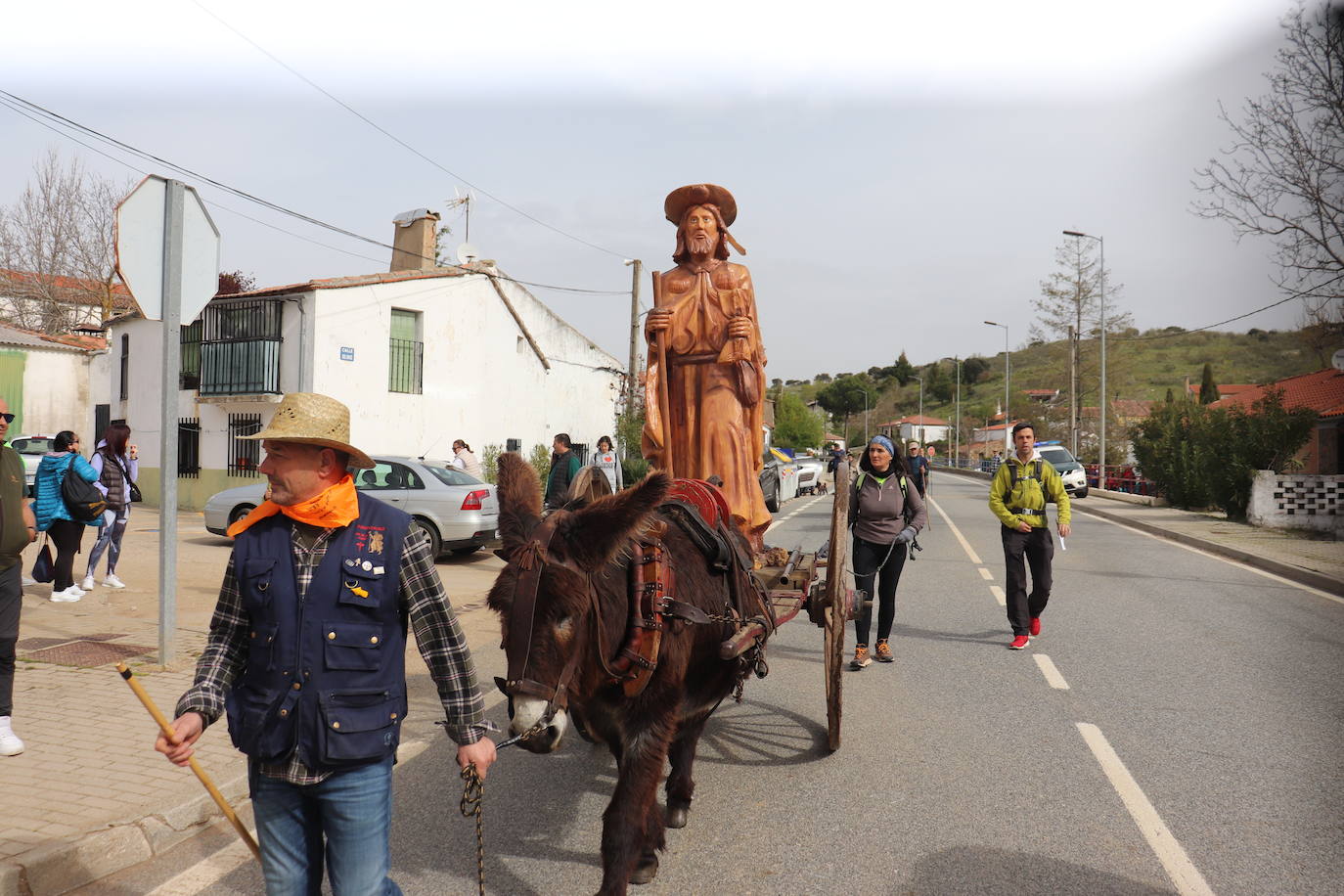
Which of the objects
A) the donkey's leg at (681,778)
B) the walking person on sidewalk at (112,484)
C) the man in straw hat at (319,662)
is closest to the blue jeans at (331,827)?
the man in straw hat at (319,662)

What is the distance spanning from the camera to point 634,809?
328 cm

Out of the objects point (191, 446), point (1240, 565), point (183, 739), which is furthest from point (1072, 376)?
point (183, 739)

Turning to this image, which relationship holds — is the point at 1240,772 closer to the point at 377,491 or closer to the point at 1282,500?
the point at 377,491

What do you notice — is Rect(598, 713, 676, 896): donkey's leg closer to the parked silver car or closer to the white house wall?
the parked silver car

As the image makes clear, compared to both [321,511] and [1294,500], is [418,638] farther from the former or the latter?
[1294,500]

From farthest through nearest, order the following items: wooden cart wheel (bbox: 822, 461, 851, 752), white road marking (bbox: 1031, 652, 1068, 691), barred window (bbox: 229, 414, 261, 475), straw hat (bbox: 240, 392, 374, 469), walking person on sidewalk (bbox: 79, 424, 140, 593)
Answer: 1. barred window (bbox: 229, 414, 261, 475)
2. walking person on sidewalk (bbox: 79, 424, 140, 593)
3. white road marking (bbox: 1031, 652, 1068, 691)
4. wooden cart wheel (bbox: 822, 461, 851, 752)
5. straw hat (bbox: 240, 392, 374, 469)

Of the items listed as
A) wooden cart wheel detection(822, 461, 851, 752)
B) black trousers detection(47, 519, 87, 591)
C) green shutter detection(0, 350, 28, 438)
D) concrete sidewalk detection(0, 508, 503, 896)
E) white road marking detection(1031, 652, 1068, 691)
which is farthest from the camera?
green shutter detection(0, 350, 28, 438)

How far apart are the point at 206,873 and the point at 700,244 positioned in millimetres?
4398

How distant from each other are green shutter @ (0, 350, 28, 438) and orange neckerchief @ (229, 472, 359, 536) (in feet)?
105

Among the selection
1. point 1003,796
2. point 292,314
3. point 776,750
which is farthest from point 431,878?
point 292,314

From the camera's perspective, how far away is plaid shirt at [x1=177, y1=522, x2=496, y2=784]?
257cm

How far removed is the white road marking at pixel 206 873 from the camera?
3.57 m

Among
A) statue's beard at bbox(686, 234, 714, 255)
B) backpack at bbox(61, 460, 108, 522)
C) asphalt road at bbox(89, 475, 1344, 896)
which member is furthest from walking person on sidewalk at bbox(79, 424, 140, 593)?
statue's beard at bbox(686, 234, 714, 255)

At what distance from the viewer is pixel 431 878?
3650 mm
